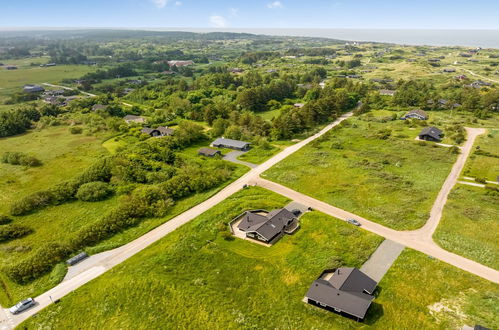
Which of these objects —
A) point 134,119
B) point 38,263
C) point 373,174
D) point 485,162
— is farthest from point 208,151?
point 485,162

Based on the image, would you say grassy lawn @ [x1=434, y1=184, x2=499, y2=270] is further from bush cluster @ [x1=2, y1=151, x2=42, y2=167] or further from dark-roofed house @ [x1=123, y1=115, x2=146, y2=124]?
dark-roofed house @ [x1=123, y1=115, x2=146, y2=124]

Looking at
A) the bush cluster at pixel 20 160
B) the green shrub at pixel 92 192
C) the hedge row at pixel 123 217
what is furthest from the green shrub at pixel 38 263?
the bush cluster at pixel 20 160

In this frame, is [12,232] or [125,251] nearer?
[125,251]

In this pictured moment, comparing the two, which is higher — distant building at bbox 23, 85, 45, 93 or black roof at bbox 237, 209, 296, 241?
distant building at bbox 23, 85, 45, 93

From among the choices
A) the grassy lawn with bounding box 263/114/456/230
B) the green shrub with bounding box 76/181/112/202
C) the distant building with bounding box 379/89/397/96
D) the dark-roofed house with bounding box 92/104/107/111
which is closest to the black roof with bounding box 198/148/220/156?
the grassy lawn with bounding box 263/114/456/230

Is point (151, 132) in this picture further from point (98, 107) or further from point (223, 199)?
point (223, 199)

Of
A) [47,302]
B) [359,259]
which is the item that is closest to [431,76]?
[359,259]

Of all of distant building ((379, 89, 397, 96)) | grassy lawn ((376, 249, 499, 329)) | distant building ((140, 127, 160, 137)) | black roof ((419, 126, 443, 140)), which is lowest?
grassy lawn ((376, 249, 499, 329))
